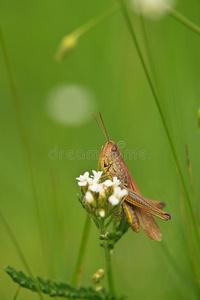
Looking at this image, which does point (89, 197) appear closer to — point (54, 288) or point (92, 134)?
point (54, 288)

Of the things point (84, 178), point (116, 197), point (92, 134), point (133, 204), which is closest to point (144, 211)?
point (133, 204)

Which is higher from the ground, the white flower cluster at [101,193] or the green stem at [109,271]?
the white flower cluster at [101,193]

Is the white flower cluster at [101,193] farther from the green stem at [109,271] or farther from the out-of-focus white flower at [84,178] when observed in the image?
the green stem at [109,271]

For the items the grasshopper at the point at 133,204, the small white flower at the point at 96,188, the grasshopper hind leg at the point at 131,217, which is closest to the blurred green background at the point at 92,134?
the grasshopper at the point at 133,204

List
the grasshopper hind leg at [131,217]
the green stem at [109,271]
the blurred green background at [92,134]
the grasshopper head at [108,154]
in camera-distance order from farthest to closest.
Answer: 1. the grasshopper head at [108,154]
2. the blurred green background at [92,134]
3. the grasshopper hind leg at [131,217]
4. the green stem at [109,271]

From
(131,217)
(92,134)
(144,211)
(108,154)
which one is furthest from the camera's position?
(92,134)

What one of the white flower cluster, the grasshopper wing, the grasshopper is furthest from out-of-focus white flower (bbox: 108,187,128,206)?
the grasshopper wing

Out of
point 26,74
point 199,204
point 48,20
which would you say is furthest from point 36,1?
point 199,204
